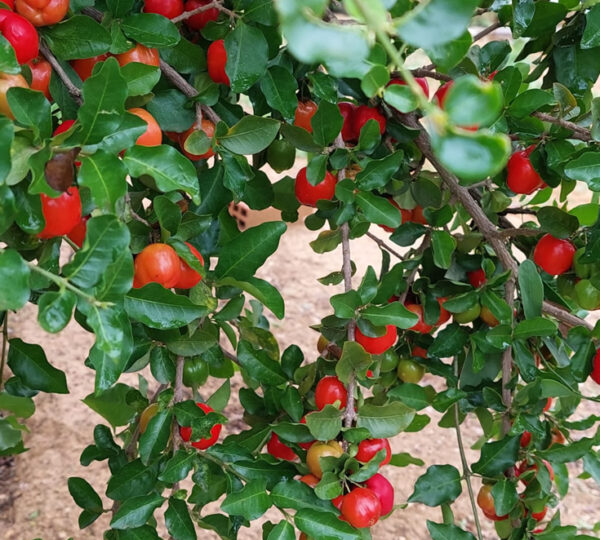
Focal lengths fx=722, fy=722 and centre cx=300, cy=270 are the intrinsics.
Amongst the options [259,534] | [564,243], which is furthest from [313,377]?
[259,534]

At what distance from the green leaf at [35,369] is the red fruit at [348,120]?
1.53 ft

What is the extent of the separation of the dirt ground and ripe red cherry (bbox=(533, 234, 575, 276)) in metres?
1.39

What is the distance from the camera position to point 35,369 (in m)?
0.81

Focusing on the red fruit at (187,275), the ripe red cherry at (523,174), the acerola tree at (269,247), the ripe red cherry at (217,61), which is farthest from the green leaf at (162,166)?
the ripe red cherry at (523,174)

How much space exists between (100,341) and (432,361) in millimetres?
643

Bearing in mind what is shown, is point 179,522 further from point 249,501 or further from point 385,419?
point 385,419

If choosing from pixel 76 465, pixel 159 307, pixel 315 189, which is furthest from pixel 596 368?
pixel 76 465

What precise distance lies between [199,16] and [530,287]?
0.51 metres

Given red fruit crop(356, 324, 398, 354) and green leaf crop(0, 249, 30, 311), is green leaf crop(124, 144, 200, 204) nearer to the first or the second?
green leaf crop(0, 249, 30, 311)

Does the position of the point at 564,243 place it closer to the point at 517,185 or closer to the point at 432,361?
the point at 517,185

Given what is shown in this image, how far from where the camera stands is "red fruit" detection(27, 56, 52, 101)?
0.68m

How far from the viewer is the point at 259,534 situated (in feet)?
6.69

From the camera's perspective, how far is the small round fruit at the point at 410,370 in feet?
3.45

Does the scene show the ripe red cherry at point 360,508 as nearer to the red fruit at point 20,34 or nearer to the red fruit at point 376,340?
the red fruit at point 376,340
